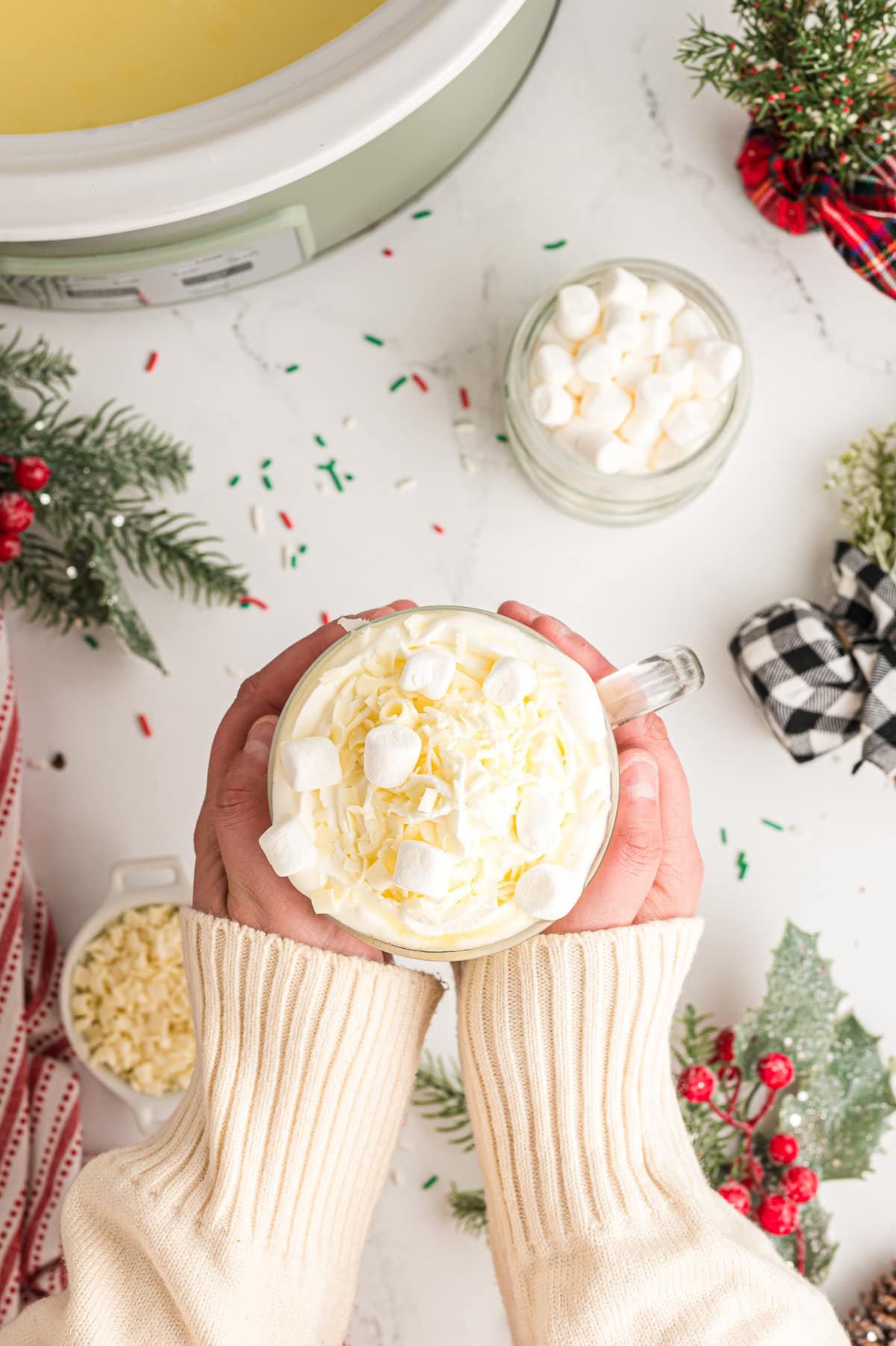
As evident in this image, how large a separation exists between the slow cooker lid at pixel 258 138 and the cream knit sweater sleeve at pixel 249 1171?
17.4 inches

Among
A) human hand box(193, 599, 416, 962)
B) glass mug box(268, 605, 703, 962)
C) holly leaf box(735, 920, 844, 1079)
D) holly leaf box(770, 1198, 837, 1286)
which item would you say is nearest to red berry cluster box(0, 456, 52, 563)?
human hand box(193, 599, 416, 962)

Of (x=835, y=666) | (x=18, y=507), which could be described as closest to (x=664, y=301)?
(x=835, y=666)

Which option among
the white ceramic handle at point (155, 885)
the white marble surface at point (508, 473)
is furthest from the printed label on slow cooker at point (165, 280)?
the white ceramic handle at point (155, 885)

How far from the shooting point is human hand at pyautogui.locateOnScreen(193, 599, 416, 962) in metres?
0.66

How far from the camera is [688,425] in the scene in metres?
0.88

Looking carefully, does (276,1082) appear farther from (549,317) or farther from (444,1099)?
(549,317)

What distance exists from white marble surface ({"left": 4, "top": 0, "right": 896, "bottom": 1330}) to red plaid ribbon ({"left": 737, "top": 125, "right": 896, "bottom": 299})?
4 centimetres

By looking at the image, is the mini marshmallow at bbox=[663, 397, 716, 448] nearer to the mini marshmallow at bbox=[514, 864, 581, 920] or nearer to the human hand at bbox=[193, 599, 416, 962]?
the human hand at bbox=[193, 599, 416, 962]

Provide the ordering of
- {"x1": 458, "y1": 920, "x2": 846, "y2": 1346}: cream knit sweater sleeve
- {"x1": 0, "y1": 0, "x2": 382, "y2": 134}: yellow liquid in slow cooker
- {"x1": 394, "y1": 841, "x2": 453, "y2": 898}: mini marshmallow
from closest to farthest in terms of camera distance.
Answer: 1. {"x1": 394, "y1": 841, "x2": 453, "y2": 898}: mini marshmallow
2. {"x1": 458, "y1": 920, "x2": 846, "y2": 1346}: cream knit sweater sleeve
3. {"x1": 0, "y1": 0, "x2": 382, "y2": 134}: yellow liquid in slow cooker

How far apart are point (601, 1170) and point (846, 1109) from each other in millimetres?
352

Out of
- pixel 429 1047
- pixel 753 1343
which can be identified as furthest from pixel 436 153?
pixel 753 1343

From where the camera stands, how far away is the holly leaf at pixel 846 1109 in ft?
3.02

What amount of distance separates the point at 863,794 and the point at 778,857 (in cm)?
9

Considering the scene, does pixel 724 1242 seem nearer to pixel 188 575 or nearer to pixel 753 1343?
pixel 753 1343
